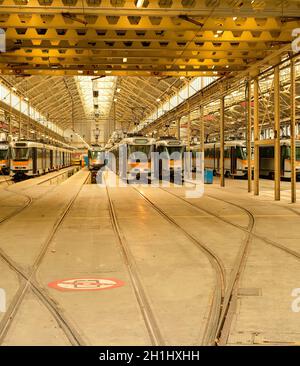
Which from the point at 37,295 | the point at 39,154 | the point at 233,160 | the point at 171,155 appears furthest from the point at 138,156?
the point at 37,295

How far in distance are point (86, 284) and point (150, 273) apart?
116cm

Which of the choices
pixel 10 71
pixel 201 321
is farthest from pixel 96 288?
pixel 10 71

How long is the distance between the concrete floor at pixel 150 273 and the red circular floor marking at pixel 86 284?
5.6 inches

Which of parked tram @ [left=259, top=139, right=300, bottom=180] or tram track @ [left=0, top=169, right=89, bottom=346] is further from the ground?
parked tram @ [left=259, top=139, right=300, bottom=180]

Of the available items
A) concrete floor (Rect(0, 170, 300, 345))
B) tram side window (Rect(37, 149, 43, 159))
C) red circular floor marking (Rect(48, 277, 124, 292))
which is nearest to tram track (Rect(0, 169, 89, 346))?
concrete floor (Rect(0, 170, 300, 345))

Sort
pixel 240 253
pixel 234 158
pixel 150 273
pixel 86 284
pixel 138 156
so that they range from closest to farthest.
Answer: pixel 86 284, pixel 150 273, pixel 240 253, pixel 138 156, pixel 234 158

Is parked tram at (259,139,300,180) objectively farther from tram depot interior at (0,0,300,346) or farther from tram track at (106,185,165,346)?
tram track at (106,185,165,346)

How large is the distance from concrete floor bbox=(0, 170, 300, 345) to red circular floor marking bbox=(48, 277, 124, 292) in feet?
0.46

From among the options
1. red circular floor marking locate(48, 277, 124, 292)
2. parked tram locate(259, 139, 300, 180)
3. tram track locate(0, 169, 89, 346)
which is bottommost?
red circular floor marking locate(48, 277, 124, 292)

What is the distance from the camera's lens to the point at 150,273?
28.8 feet

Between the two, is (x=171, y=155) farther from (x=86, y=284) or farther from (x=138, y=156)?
(x=86, y=284)

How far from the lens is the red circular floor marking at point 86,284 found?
7.79 m

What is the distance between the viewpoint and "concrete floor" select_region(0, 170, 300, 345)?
19.4 feet

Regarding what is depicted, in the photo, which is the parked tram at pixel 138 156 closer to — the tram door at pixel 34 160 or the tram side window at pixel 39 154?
the tram door at pixel 34 160
